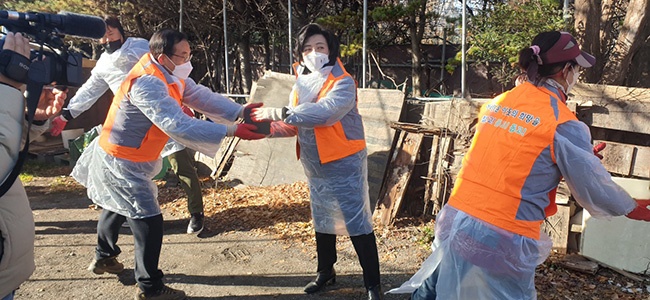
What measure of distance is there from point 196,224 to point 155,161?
174 cm

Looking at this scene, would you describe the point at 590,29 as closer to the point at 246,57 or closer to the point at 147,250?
the point at 147,250

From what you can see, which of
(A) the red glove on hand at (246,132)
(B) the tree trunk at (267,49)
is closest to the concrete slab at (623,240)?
(A) the red glove on hand at (246,132)

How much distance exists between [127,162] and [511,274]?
94.6 inches

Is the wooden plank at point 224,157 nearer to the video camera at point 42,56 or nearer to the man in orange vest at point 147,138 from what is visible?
the man in orange vest at point 147,138

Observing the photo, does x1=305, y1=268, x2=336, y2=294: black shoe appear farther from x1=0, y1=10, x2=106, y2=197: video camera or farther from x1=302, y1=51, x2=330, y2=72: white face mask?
x1=0, y1=10, x2=106, y2=197: video camera

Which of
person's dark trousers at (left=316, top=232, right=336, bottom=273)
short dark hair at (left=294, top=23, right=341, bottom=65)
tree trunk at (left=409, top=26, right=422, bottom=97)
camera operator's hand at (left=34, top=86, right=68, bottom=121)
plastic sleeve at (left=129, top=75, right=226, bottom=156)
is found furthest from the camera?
tree trunk at (left=409, top=26, right=422, bottom=97)

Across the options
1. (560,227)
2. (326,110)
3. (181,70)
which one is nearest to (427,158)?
(560,227)

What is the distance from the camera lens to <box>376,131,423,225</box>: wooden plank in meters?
4.55

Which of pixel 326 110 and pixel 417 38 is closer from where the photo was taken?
pixel 326 110

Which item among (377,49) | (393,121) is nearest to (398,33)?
(377,49)

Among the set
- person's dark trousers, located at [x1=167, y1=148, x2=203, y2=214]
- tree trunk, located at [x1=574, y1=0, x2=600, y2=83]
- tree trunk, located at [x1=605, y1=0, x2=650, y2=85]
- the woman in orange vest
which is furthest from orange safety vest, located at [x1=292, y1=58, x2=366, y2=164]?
tree trunk, located at [x1=605, y1=0, x2=650, y2=85]

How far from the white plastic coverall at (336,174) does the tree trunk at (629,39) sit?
2828 millimetres

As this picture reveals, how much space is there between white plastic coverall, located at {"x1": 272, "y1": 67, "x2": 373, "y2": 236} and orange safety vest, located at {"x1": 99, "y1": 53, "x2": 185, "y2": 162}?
788mm

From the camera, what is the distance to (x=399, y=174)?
4656mm
